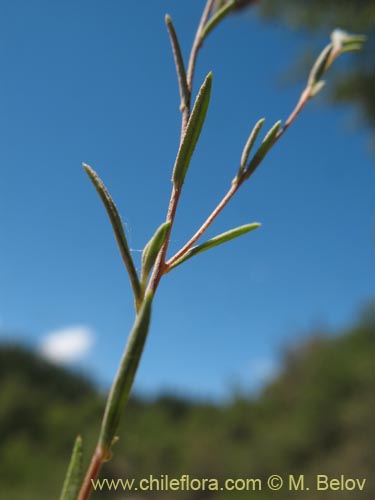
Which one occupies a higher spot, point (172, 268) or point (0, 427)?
point (0, 427)

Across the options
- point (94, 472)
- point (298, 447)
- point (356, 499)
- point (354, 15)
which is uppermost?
point (354, 15)

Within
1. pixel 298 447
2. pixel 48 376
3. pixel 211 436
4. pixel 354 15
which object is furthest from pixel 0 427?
pixel 354 15

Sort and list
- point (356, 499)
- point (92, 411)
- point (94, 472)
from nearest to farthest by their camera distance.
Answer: point (94, 472), point (356, 499), point (92, 411)

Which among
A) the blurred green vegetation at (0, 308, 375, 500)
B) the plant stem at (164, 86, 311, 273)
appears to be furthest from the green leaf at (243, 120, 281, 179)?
the blurred green vegetation at (0, 308, 375, 500)

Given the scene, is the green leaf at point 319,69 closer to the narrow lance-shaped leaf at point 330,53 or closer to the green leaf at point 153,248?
the narrow lance-shaped leaf at point 330,53

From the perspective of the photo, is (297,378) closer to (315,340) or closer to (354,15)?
(315,340)

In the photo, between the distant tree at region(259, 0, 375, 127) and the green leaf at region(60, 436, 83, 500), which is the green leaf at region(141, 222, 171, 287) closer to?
the green leaf at region(60, 436, 83, 500)

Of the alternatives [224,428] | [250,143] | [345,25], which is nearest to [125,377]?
[250,143]
